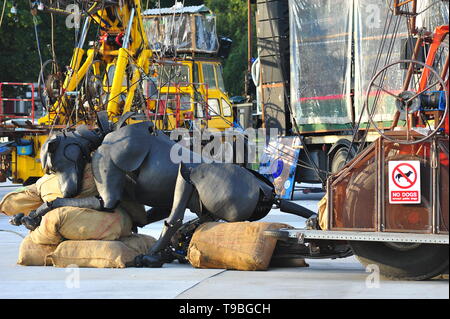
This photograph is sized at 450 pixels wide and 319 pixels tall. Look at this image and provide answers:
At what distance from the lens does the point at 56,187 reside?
34.1ft

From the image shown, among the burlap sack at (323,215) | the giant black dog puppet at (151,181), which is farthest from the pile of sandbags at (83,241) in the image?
the burlap sack at (323,215)

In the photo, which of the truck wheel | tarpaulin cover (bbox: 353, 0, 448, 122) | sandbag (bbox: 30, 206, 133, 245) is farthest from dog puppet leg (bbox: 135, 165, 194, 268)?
tarpaulin cover (bbox: 353, 0, 448, 122)

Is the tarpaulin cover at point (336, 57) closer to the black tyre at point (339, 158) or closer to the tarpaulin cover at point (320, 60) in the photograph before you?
the tarpaulin cover at point (320, 60)

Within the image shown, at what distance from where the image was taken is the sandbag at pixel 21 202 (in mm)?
10578

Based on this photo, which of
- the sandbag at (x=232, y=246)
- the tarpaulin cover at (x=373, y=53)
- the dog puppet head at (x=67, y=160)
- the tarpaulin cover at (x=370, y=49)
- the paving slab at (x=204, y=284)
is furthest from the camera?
the tarpaulin cover at (x=370, y=49)

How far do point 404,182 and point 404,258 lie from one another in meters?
0.64

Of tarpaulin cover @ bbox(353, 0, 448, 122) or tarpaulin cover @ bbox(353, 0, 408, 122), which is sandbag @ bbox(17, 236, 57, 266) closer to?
tarpaulin cover @ bbox(353, 0, 448, 122)

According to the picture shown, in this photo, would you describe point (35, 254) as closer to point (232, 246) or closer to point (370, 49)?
point (232, 246)

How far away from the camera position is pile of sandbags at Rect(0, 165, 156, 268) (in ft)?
31.9

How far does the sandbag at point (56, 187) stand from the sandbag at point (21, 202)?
0.08 metres

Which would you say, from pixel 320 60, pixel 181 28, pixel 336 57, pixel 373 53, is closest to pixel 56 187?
pixel 373 53

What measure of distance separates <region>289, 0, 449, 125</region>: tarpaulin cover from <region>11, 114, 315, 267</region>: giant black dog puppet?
739 centimetres
